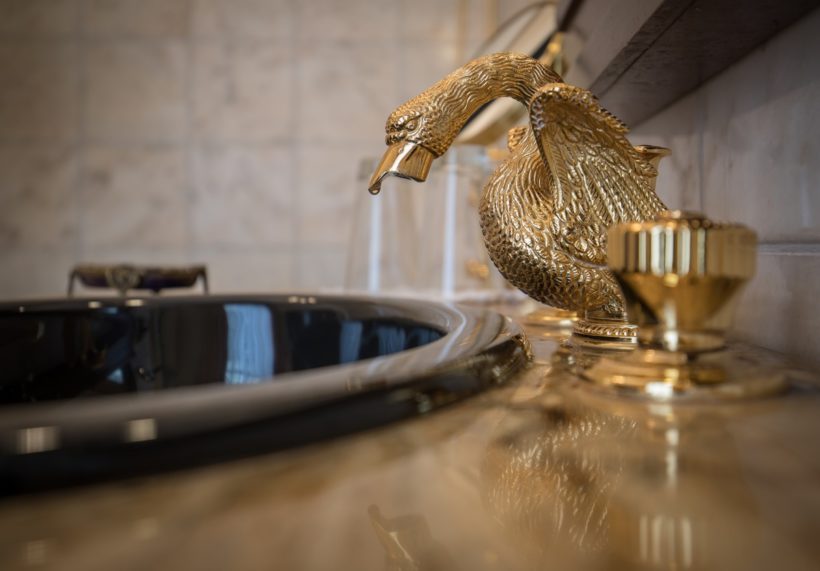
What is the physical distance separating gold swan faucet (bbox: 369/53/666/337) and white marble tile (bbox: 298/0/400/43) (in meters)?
1.27

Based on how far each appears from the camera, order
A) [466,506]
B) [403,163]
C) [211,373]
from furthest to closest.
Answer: [211,373] < [403,163] < [466,506]

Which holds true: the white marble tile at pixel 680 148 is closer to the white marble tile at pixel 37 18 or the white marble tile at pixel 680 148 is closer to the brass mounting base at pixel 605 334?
the brass mounting base at pixel 605 334

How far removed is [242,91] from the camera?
1473 millimetres

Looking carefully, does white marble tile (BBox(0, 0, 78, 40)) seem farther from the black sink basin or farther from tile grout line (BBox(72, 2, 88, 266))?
the black sink basin

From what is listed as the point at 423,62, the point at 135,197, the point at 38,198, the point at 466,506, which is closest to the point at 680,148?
the point at 466,506

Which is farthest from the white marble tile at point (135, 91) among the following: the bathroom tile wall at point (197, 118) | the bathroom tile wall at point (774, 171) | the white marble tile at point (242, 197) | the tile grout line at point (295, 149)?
the bathroom tile wall at point (774, 171)

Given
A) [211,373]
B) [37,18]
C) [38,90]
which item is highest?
[37,18]

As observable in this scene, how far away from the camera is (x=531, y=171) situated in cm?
30

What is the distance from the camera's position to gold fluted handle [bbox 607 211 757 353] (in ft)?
0.56

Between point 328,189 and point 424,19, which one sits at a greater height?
point 424,19

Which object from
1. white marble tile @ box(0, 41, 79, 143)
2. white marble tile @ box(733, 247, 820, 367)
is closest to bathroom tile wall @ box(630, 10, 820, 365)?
white marble tile @ box(733, 247, 820, 367)

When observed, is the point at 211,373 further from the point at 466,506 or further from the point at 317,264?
the point at 317,264

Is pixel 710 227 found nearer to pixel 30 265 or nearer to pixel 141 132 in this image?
pixel 141 132

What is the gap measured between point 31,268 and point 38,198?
0.16m
